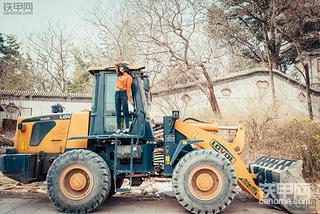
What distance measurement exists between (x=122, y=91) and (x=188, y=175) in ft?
6.22

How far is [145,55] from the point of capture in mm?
17438

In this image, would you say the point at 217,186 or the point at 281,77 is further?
the point at 281,77

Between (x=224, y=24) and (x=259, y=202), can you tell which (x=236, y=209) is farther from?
(x=224, y=24)

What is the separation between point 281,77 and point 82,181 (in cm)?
2088

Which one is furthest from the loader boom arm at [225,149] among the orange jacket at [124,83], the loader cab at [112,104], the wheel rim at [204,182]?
the orange jacket at [124,83]

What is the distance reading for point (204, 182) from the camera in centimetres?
564

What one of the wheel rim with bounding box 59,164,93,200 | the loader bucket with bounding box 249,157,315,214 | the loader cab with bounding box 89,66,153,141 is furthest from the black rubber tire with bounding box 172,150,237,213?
the wheel rim with bounding box 59,164,93,200

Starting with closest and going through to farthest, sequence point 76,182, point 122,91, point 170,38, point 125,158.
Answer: point 76,182
point 122,91
point 125,158
point 170,38

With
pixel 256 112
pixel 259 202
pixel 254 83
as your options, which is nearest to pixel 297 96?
pixel 254 83

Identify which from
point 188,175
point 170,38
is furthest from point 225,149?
point 170,38

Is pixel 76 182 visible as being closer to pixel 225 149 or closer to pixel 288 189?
pixel 225 149

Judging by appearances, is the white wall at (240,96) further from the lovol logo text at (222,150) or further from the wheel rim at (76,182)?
the wheel rim at (76,182)

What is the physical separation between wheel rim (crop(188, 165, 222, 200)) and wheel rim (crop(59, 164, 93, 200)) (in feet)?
5.72

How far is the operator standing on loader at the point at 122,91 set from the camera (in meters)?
6.03
